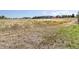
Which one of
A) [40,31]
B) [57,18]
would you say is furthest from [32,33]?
[57,18]

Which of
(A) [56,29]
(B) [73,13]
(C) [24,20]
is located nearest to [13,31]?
(C) [24,20]

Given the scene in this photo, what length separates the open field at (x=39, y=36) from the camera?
322 cm

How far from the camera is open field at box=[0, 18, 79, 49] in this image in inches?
127

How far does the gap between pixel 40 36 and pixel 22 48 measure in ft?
0.76

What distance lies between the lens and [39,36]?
10.5 ft

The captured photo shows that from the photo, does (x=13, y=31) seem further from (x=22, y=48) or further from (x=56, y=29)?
(x=56, y=29)
